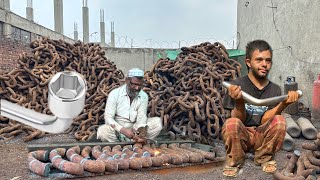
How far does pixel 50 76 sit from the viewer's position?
7.20 m

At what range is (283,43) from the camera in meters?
8.38

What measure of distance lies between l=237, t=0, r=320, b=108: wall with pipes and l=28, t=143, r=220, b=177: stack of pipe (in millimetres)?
4032

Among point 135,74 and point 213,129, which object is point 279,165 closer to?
point 213,129

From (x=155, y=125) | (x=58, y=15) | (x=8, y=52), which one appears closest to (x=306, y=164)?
(x=155, y=125)

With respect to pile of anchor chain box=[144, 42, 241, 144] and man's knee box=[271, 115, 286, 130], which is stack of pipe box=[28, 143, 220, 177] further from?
man's knee box=[271, 115, 286, 130]

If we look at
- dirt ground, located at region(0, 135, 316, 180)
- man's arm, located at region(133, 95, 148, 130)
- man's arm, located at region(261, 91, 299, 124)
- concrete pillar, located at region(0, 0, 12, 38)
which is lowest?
dirt ground, located at region(0, 135, 316, 180)

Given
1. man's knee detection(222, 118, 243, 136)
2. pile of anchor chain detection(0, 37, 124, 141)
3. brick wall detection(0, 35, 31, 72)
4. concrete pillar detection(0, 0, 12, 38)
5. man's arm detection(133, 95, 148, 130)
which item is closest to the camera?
man's knee detection(222, 118, 243, 136)

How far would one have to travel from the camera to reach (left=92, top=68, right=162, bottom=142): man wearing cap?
4.64 metres

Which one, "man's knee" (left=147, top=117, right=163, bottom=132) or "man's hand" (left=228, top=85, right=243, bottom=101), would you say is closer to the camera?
"man's hand" (left=228, top=85, right=243, bottom=101)

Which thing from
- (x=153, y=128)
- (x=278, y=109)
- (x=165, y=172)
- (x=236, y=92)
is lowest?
(x=165, y=172)

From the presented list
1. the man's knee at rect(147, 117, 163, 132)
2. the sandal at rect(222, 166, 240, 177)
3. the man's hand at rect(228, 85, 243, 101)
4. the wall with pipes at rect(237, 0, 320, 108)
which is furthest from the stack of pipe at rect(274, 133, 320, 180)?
the wall with pipes at rect(237, 0, 320, 108)

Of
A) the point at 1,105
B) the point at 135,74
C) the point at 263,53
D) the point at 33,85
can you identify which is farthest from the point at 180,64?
the point at 1,105

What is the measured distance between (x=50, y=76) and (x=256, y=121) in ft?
17.3

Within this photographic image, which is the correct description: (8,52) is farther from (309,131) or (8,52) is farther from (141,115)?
(309,131)
